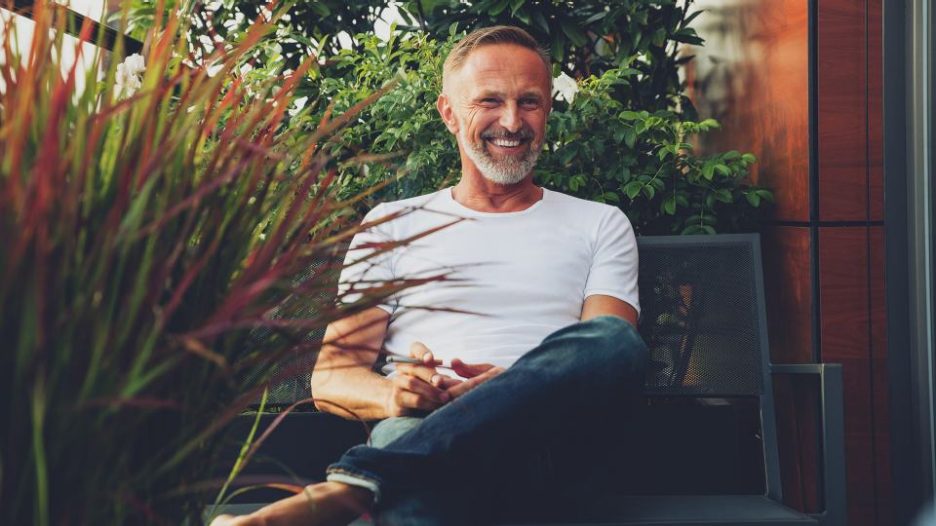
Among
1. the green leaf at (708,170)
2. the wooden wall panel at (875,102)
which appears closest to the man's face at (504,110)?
the green leaf at (708,170)

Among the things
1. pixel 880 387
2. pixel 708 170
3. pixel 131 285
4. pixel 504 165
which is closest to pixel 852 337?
pixel 880 387

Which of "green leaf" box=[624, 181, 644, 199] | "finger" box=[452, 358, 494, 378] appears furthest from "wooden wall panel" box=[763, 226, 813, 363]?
"finger" box=[452, 358, 494, 378]

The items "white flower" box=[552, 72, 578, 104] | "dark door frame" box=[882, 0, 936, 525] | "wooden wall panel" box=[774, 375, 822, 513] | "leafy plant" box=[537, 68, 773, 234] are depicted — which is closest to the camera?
"dark door frame" box=[882, 0, 936, 525]

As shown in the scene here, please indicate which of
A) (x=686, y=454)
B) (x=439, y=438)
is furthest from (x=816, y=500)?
(x=439, y=438)

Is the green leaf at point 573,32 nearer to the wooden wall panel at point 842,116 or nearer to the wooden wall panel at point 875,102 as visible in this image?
the wooden wall panel at point 842,116

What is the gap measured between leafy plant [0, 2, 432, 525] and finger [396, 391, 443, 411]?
1.13 metres

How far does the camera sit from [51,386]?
73cm

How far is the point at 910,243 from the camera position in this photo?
2613 millimetres

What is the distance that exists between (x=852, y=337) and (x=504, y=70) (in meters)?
1.22

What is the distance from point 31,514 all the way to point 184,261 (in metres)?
0.23

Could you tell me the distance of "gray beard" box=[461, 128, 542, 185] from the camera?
268 cm

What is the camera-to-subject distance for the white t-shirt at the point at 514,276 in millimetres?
2459

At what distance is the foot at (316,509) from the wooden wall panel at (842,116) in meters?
1.75

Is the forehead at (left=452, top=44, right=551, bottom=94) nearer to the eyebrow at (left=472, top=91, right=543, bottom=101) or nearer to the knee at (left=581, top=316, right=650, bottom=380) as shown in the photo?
the eyebrow at (left=472, top=91, right=543, bottom=101)
